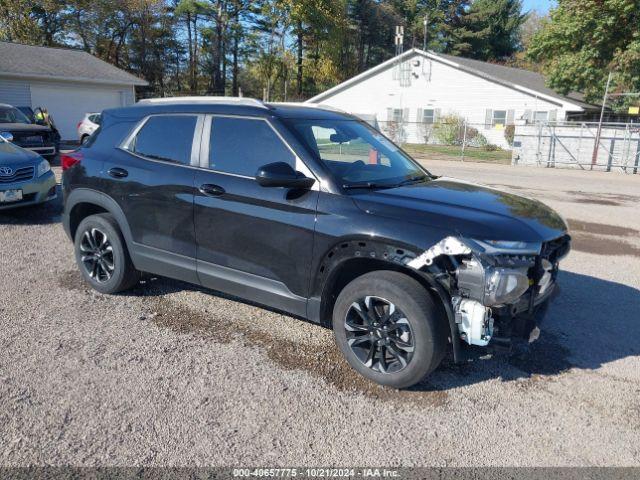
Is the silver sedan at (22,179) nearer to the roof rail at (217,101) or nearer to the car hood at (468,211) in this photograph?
the roof rail at (217,101)

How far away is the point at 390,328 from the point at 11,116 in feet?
50.2

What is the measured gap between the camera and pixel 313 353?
411 cm

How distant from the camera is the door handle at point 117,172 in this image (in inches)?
189

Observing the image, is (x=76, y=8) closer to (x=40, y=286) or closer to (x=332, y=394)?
(x=40, y=286)

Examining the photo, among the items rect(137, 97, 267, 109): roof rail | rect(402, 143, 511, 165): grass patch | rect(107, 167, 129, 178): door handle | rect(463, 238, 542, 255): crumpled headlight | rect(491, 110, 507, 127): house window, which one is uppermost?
rect(491, 110, 507, 127): house window

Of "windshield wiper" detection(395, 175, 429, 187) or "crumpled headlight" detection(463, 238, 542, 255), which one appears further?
"windshield wiper" detection(395, 175, 429, 187)

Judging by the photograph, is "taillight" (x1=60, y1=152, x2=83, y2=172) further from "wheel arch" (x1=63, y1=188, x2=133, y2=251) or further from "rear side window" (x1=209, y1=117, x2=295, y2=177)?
"rear side window" (x1=209, y1=117, x2=295, y2=177)

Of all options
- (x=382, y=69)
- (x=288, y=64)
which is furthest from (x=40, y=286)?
(x=288, y=64)

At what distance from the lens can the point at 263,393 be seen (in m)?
3.52

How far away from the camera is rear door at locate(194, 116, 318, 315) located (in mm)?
3846

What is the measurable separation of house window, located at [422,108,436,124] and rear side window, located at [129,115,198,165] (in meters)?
33.9

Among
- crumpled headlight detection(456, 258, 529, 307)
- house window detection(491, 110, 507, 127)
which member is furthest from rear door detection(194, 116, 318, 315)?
house window detection(491, 110, 507, 127)

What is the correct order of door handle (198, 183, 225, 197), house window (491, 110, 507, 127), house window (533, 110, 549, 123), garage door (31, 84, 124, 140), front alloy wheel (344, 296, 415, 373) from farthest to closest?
house window (491, 110, 507, 127) < house window (533, 110, 549, 123) < garage door (31, 84, 124, 140) < door handle (198, 183, 225, 197) < front alloy wheel (344, 296, 415, 373)

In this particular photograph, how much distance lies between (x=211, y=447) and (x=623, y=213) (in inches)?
416
